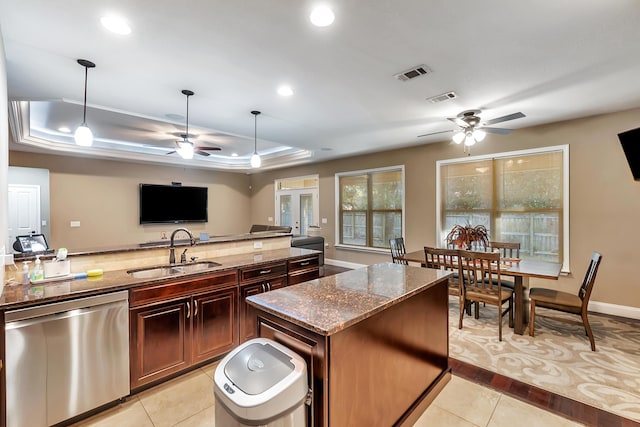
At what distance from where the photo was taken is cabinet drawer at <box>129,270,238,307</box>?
2.16 meters

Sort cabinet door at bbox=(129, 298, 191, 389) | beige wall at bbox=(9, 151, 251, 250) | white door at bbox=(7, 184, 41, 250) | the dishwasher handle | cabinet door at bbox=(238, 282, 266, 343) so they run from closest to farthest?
the dishwasher handle, cabinet door at bbox=(129, 298, 191, 389), cabinet door at bbox=(238, 282, 266, 343), white door at bbox=(7, 184, 41, 250), beige wall at bbox=(9, 151, 251, 250)

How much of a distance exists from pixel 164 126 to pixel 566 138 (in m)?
6.36

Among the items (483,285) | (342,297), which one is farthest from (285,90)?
(483,285)

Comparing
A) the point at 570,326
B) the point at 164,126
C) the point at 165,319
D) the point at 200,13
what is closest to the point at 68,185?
the point at 164,126

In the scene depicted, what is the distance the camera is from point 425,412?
2039 millimetres

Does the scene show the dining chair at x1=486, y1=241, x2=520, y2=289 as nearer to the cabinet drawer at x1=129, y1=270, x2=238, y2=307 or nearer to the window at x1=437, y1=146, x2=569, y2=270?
the window at x1=437, y1=146, x2=569, y2=270

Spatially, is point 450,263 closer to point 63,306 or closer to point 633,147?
point 633,147

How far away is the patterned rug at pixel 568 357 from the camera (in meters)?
2.24

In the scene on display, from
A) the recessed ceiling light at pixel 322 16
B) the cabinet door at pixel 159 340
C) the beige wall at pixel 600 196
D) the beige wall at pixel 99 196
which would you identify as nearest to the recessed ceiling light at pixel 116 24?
the recessed ceiling light at pixel 322 16

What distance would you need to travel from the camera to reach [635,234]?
145 inches

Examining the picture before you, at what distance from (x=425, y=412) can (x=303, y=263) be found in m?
1.89

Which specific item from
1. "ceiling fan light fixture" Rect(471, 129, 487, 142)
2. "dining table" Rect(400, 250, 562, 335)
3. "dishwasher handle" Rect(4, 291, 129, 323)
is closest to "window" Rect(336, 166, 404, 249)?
"ceiling fan light fixture" Rect(471, 129, 487, 142)

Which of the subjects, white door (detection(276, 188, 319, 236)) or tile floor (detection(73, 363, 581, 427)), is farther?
white door (detection(276, 188, 319, 236))

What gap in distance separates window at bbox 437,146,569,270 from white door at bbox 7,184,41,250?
8.06m
